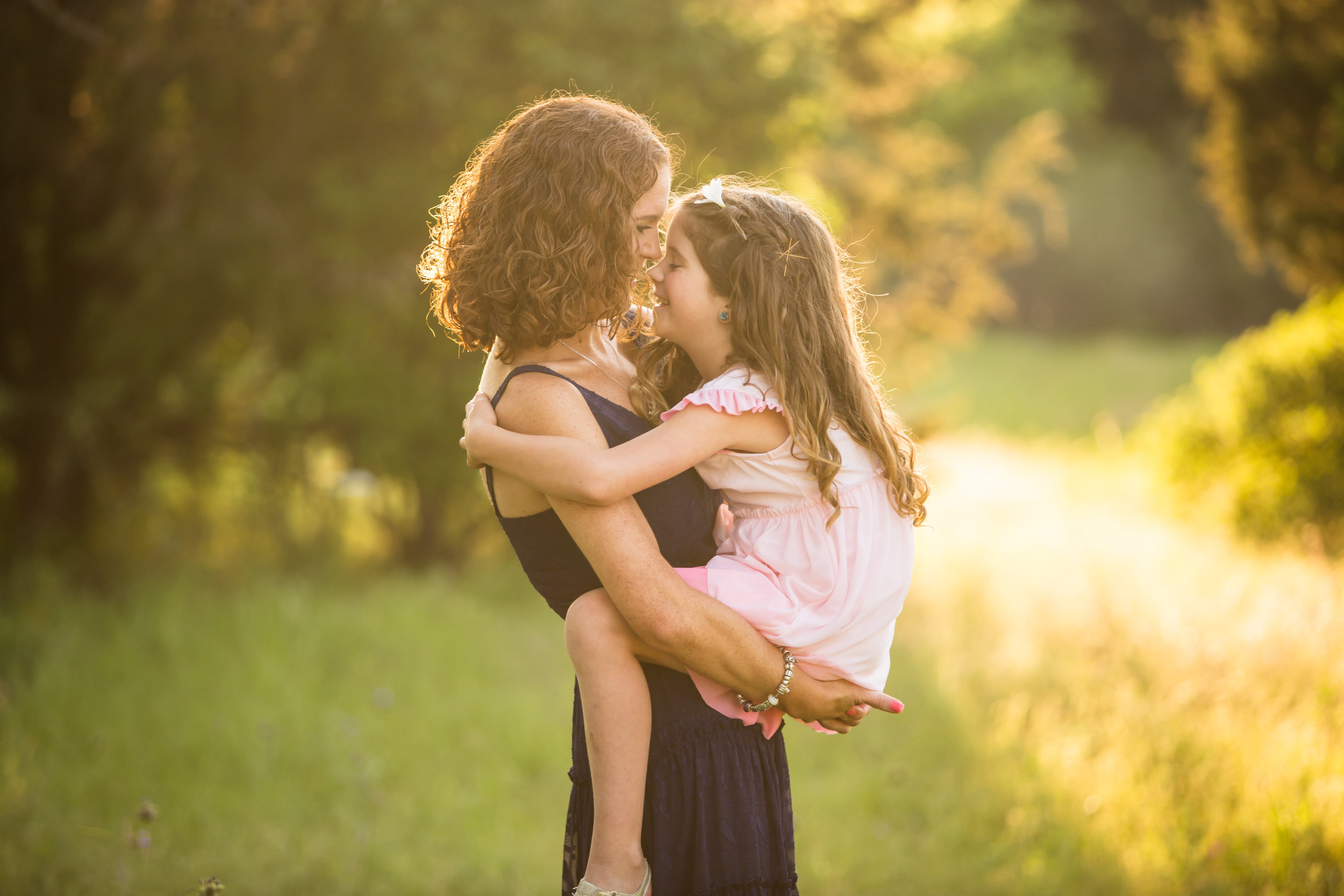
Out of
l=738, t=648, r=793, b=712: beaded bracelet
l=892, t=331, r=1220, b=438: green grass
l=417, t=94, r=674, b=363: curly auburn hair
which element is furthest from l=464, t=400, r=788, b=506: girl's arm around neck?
l=892, t=331, r=1220, b=438: green grass

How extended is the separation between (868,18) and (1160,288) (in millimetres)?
19359

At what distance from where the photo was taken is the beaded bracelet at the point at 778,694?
1.90 meters

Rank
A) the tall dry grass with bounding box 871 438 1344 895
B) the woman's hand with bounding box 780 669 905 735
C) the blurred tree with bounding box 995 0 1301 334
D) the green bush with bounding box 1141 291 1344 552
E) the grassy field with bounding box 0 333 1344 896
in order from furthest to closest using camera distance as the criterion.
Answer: the blurred tree with bounding box 995 0 1301 334 → the green bush with bounding box 1141 291 1344 552 → the grassy field with bounding box 0 333 1344 896 → the tall dry grass with bounding box 871 438 1344 895 → the woman's hand with bounding box 780 669 905 735

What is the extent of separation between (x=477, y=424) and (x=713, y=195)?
67cm

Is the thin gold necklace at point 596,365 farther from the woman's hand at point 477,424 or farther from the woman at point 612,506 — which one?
the woman's hand at point 477,424

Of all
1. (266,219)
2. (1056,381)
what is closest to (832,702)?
(266,219)

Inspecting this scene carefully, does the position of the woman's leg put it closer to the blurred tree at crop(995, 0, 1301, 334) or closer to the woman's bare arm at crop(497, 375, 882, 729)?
the woman's bare arm at crop(497, 375, 882, 729)

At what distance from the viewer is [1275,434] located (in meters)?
7.05

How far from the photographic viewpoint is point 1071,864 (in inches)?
139

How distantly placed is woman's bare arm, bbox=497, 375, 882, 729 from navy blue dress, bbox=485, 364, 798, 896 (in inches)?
2.7

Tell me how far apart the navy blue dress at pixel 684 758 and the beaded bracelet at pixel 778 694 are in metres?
0.09

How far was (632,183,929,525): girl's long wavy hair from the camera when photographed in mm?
1946

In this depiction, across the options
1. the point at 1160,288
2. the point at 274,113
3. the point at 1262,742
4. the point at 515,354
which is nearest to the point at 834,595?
the point at 515,354

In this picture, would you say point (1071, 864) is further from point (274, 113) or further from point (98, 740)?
point (274, 113)
